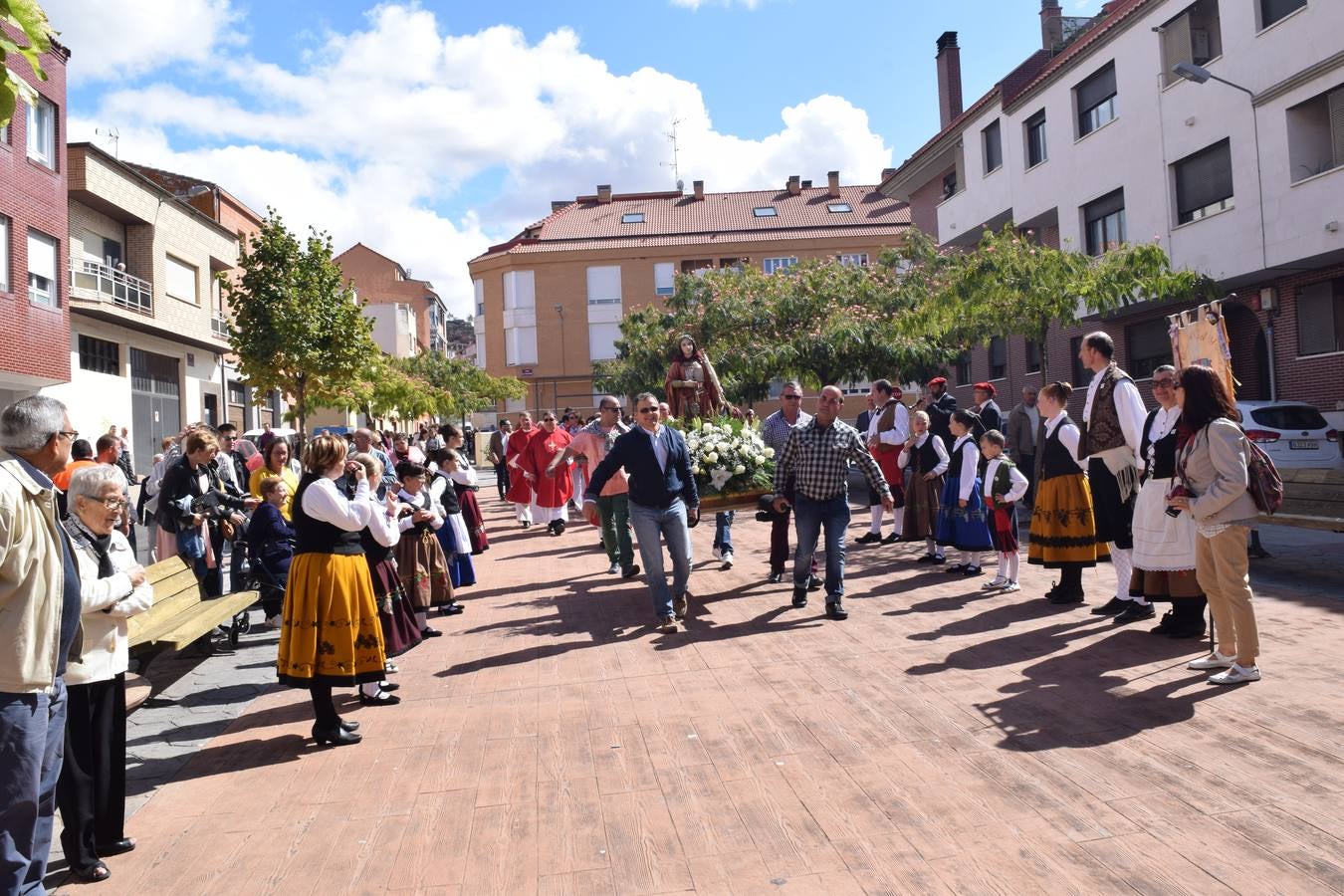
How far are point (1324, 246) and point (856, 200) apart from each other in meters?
45.1

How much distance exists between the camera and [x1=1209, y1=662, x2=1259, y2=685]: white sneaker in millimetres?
5715

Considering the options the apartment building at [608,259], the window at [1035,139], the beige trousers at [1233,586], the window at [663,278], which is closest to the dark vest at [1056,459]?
the beige trousers at [1233,586]

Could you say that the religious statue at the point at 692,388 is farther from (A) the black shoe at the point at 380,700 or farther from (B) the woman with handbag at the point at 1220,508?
(B) the woman with handbag at the point at 1220,508

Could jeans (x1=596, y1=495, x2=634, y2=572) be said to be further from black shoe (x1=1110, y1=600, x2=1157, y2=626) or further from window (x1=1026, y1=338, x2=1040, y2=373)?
window (x1=1026, y1=338, x2=1040, y2=373)

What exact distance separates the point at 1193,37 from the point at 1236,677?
1864 cm

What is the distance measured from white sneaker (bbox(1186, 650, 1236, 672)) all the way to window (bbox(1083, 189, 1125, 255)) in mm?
18435

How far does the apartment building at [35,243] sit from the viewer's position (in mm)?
21641

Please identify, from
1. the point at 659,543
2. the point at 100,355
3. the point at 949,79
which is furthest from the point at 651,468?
the point at 949,79

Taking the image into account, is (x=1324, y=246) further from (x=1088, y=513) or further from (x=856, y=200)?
(x=856, y=200)

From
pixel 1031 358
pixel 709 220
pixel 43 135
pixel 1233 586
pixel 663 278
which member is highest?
pixel 709 220

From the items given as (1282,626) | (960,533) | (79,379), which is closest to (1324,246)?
(960,533)

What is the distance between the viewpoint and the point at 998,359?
29.6 m

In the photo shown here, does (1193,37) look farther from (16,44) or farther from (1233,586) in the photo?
(16,44)

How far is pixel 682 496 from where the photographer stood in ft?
28.0
